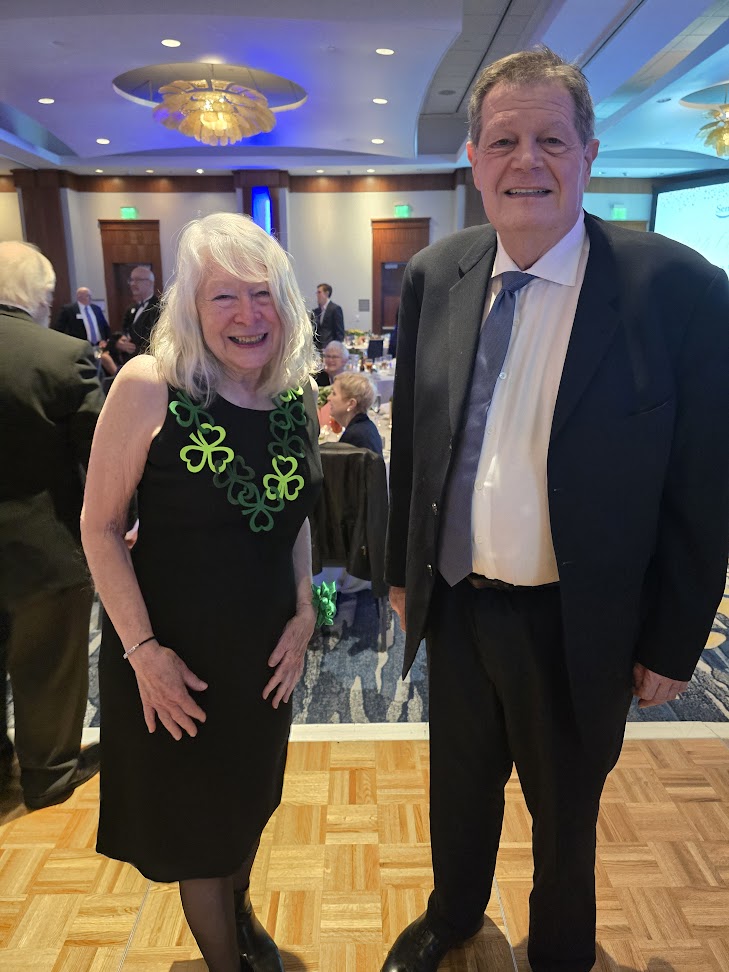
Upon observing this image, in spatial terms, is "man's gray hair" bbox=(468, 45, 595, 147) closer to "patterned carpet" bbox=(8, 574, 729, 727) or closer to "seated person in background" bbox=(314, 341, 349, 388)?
"patterned carpet" bbox=(8, 574, 729, 727)

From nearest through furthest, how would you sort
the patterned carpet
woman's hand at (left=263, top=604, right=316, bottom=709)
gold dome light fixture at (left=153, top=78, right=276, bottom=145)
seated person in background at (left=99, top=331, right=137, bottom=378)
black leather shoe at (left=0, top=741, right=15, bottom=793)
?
1. woman's hand at (left=263, top=604, right=316, bottom=709)
2. black leather shoe at (left=0, top=741, right=15, bottom=793)
3. the patterned carpet
4. seated person in background at (left=99, top=331, right=137, bottom=378)
5. gold dome light fixture at (left=153, top=78, right=276, bottom=145)

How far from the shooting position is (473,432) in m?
1.31

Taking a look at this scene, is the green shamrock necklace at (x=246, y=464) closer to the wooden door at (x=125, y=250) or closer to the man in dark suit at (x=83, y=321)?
the man in dark suit at (x=83, y=321)

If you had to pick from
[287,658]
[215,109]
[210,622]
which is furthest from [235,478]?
[215,109]

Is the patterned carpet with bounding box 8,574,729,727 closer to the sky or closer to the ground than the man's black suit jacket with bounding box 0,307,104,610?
closer to the ground

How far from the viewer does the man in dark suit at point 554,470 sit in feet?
3.89

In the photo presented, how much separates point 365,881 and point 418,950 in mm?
295

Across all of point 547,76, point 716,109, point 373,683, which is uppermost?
point 716,109

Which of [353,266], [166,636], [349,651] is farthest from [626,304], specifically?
[353,266]

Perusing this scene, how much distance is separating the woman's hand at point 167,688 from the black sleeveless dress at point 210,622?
27mm

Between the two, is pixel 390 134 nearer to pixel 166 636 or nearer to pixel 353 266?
pixel 353 266

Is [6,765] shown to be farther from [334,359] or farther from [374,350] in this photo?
[374,350]

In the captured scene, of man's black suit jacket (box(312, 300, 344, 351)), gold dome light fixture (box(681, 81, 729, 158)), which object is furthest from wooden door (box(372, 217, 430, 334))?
gold dome light fixture (box(681, 81, 729, 158))

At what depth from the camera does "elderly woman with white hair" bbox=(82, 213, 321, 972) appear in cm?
128
